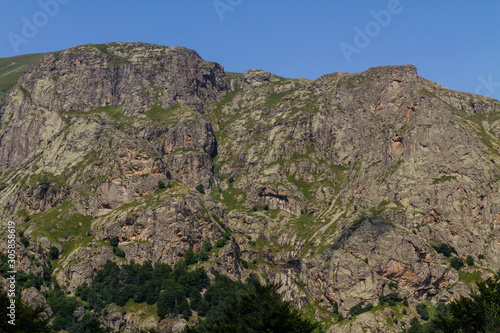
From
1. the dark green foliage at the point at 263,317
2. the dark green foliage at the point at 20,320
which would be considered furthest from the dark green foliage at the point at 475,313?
the dark green foliage at the point at 20,320

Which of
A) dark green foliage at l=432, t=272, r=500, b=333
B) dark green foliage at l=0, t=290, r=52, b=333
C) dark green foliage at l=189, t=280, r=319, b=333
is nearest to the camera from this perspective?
dark green foliage at l=0, t=290, r=52, b=333

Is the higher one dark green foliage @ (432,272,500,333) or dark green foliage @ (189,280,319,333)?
dark green foliage @ (189,280,319,333)

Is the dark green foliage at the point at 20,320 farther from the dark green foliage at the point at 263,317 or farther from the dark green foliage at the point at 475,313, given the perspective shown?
the dark green foliage at the point at 475,313

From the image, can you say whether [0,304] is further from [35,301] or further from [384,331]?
[384,331]

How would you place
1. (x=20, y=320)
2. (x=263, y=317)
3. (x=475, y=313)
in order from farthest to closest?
(x=475, y=313) < (x=263, y=317) < (x=20, y=320)

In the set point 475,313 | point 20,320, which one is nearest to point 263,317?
point 20,320

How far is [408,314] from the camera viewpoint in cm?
19925

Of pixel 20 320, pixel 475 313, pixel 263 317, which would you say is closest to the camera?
pixel 20 320

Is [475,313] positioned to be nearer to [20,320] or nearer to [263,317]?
[263,317]

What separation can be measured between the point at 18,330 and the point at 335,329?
6247 inches

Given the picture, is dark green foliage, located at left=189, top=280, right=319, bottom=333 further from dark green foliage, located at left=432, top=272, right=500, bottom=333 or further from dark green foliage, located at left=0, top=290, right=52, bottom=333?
dark green foliage, located at left=432, top=272, right=500, bottom=333

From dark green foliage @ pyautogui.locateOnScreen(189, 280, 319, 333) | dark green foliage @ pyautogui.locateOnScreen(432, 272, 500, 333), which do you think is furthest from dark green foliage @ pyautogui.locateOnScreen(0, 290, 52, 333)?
dark green foliage @ pyautogui.locateOnScreen(432, 272, 500, 333)

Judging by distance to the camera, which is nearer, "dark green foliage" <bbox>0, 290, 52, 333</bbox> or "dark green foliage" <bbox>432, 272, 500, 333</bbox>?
"dark green foliage" <bbox>0, 290, 52, 333</bbox>

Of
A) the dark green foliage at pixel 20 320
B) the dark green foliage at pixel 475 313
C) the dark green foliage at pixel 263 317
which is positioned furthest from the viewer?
the dark green foliage at pixel 475 313
